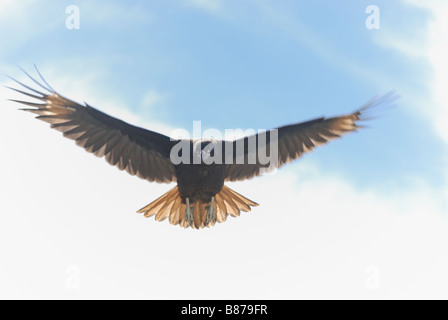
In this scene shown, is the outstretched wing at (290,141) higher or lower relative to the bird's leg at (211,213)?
higher

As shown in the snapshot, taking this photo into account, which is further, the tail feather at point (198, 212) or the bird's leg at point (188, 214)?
the tail feather at point (198, 212)

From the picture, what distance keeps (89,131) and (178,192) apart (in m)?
1.84

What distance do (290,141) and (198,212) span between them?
204cm

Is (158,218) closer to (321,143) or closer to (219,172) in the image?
(219,172)

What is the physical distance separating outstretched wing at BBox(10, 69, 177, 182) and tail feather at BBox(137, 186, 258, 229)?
454mm

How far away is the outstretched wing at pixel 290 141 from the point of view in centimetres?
1202

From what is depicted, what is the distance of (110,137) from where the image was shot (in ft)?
40.0

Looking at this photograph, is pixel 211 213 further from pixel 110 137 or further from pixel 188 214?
pixel 110 137

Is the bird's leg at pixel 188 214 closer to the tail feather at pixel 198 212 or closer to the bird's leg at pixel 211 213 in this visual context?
the tail feather at pixel 198 212

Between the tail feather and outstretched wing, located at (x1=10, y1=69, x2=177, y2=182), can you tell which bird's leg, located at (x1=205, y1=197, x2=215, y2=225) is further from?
outstretched wing, located at (x1=10, y1=69, x2=177, y2=182)

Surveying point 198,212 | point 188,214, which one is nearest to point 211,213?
point 198,212

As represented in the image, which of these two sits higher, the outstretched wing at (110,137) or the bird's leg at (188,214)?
the outstretched wing at (110,137)

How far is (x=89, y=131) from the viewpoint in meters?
12.1

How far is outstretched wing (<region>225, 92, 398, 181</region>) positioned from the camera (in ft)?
39.4
